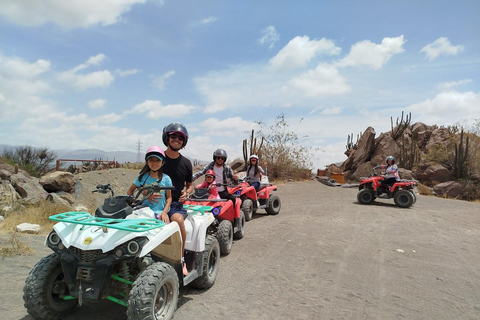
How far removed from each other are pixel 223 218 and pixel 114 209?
309cm

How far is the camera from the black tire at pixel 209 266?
4.37 meters

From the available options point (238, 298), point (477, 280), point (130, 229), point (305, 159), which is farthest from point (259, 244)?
point (305, 159)

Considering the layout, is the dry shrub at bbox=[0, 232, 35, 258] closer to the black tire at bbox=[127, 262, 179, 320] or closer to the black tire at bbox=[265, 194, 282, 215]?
the black tire at bbox=[127, 262, 179, 320]

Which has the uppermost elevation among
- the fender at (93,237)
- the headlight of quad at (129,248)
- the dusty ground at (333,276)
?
the fender at (93,237)

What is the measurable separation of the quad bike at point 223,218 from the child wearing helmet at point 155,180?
4.34ft

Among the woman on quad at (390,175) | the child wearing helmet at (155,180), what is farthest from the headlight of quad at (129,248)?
Answer: the woman on quad at (390,175)

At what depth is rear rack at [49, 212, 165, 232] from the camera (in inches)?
124

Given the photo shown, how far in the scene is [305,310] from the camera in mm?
3955

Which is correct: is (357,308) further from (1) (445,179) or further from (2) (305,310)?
(1) (445,179)

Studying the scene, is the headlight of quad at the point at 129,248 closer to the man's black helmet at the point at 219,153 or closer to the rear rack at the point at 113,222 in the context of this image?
the rear rack at the point at 113,222

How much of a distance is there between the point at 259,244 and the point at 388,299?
2.94 m

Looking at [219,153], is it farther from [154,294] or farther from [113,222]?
[154,294]

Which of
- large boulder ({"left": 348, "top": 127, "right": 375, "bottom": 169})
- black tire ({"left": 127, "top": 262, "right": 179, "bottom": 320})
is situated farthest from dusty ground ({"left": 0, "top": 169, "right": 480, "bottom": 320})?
large boulder ({"left": 348, "top": 127, "right": 375, "bottom": 169})

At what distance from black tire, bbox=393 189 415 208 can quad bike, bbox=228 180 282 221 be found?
15.7 ft
